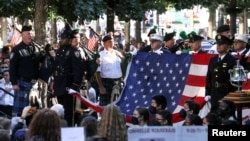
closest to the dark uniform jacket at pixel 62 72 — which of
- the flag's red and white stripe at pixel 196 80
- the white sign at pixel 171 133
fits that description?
the flag's red and white stripe at pixel 196 80

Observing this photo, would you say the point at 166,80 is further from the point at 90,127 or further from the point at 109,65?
the point at 90,127

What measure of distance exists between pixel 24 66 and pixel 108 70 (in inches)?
66.4

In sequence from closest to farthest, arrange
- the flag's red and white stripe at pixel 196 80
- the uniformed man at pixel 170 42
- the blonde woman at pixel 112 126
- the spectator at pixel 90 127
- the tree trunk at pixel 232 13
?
A: the blonde woman at pixel 112 126
the spectator at pixel 90 127
the flag's red and white stripe at pixel 196 80
the uniformed man at pixel 170 42
the tree trunk at pixel 232 13

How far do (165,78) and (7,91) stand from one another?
3.67 meters

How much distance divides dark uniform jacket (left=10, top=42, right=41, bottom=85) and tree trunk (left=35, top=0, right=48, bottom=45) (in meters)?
4.43

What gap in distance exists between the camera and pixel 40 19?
1883 cm

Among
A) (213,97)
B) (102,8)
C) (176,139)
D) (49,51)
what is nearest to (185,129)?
(176,139)

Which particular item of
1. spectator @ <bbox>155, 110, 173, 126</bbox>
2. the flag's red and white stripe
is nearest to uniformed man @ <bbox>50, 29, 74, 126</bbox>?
the flag's red and white stripe

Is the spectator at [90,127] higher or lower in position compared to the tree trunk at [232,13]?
lower

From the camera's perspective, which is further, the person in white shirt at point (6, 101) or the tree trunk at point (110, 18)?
the tree trunk at point (110, 18)

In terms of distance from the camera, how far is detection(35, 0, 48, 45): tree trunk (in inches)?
734

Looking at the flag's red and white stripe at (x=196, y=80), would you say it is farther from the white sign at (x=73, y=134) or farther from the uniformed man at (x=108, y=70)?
the white sign at (x=73, y=134)

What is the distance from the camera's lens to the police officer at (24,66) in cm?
1421

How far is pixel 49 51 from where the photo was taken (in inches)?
589
